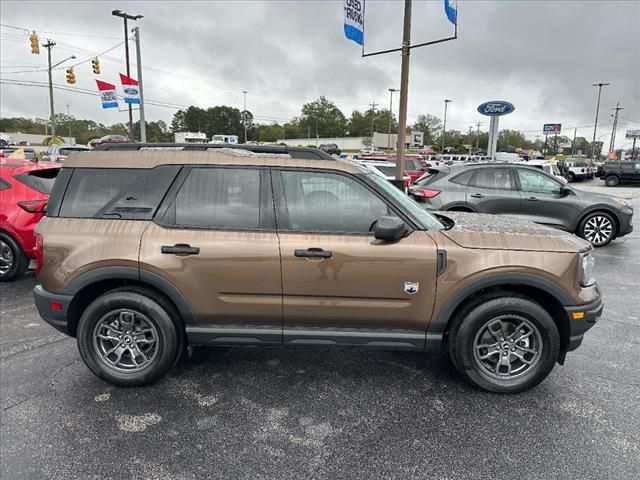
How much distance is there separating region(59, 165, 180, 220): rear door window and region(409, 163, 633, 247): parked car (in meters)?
5.85

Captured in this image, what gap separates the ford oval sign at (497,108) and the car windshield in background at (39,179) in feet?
55.5

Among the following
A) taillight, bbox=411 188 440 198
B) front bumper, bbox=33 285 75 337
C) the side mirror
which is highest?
the side mirror

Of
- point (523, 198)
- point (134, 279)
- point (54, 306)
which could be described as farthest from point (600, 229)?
point (54, 306)

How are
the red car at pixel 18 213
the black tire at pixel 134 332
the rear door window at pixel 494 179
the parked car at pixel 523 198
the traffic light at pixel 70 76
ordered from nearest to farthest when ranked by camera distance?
the black tire at pixel 134 332 < the red car at pixel 18 213 < the parked car at pixel 523 198 < the rear door window at pixel 494 179 < the traffic light at pixel 70 76

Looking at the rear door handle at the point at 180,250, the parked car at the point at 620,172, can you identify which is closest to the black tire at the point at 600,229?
the rear door handle at the point at 180,250

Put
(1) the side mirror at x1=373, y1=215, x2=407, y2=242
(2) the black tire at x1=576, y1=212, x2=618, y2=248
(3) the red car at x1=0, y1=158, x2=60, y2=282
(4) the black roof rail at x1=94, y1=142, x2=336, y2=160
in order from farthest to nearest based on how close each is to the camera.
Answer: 1. (2) the black tire at x1=576, y1=212, x2=618, y2=248
2. (3) the red car at x1=0, y1=158, x2=60, y2=282
3. (4) the black roof rail at x1=94, y1=142, x2=336, y2=160
4. (1) the side mirror at x1=373, y1=215, x2=407, y2=242

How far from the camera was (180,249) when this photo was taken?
296 centimetres

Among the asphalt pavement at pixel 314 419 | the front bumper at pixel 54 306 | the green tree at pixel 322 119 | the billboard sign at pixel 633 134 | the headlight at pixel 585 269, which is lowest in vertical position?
the asphalt pavement at pixel 314 419

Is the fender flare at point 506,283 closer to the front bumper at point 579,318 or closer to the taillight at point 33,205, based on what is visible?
the front bumper at point 579,318

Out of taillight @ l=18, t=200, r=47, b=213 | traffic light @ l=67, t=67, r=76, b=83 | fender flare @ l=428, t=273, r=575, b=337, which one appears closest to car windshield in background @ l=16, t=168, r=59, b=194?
taillight @ l=18, t=200, r=47, b=213

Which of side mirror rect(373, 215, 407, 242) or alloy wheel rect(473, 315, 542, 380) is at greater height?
side mirror rect(373, 215, 407, 242)

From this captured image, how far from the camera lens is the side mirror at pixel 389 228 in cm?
281

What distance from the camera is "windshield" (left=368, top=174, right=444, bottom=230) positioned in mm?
3072

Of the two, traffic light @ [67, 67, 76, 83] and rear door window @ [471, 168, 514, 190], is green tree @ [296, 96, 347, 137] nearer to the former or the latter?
traffic light @ [67, 67, 76, 83]
